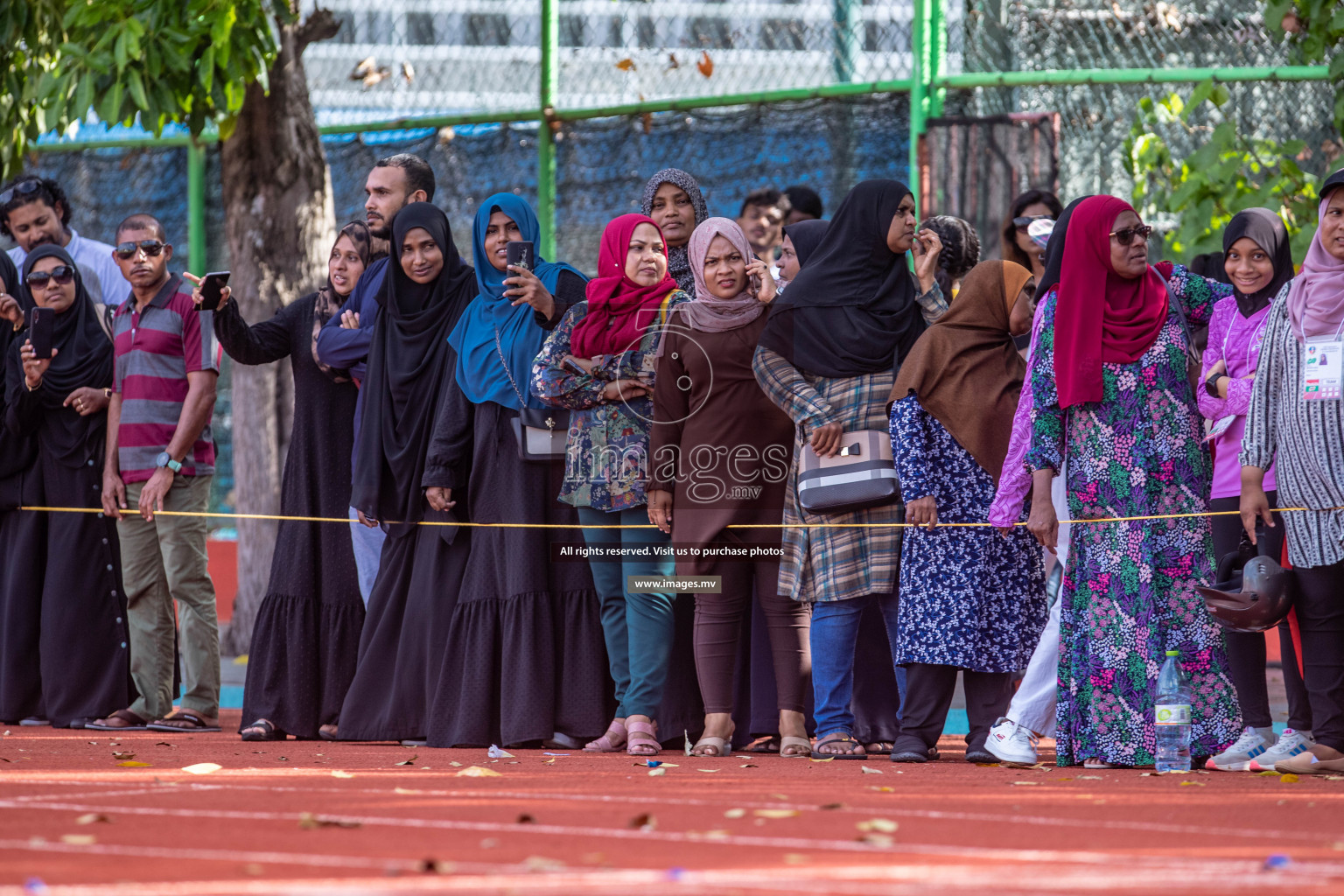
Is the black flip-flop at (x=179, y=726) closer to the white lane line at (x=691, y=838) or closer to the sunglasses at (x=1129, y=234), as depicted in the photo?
the white lane line at (x=691, y=838)

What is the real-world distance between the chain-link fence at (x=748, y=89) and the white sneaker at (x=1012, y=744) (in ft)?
→ 11.1

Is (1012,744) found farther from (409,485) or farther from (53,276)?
(53,276)

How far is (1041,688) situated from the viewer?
5.59 m

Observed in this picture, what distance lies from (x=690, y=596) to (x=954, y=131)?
128 inches

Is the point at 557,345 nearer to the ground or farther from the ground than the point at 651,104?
nearer to the ground

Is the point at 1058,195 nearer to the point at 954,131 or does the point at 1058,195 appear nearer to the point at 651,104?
the point at 954,131

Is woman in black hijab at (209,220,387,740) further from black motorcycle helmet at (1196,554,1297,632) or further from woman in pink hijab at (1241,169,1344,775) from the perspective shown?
woman in pink hijab at (1241,169,1344,775)

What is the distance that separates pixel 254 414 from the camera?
9125mm

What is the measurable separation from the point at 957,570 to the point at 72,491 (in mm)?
4017

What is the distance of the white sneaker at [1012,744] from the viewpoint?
217 inches

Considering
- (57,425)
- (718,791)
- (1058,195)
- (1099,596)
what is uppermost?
(1058,195)

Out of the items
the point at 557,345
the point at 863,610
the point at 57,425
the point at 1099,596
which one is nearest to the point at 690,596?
the point at 863,610

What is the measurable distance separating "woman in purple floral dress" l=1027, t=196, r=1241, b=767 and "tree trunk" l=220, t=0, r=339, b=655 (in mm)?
4599

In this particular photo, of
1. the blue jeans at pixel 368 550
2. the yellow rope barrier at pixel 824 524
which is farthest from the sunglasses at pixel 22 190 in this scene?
the blue jeans at pixel 368 550
